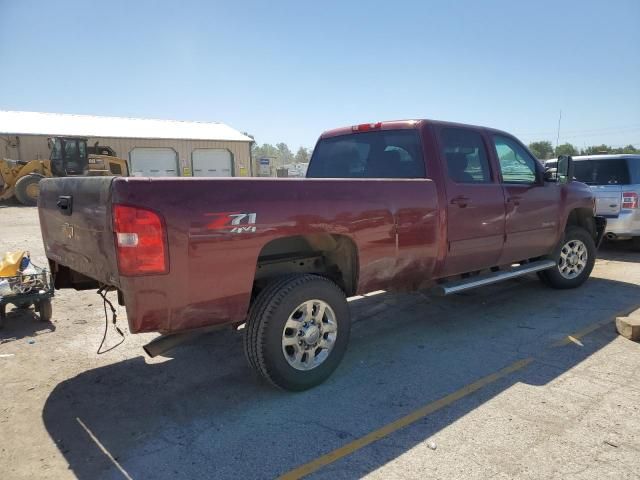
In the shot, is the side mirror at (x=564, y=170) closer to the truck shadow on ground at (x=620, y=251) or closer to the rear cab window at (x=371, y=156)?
the rear cab window at (x=371, y=156)

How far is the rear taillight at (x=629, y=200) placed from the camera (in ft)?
26.5

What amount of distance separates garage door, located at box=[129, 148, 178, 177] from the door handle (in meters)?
32.0

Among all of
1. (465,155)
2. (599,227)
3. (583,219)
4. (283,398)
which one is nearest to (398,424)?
(283,398)

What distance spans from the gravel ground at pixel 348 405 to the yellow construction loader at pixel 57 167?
64.0 feet

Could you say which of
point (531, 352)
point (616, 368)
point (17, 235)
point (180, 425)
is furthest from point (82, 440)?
point (17, 235)

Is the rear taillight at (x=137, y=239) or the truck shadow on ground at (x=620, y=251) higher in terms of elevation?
the rear taillight at (x=137, y=239)

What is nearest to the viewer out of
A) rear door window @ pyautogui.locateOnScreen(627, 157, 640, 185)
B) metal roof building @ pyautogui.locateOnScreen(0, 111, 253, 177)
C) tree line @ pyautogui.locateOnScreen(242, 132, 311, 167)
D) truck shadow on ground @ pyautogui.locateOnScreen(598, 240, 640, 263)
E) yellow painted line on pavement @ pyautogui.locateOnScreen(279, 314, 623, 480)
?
yellow painted line on pavement @ pyautogui.locateOnScreen(279, 314, 623, 480)

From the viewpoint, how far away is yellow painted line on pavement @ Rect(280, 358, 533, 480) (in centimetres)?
258

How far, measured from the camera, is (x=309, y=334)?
344 cm

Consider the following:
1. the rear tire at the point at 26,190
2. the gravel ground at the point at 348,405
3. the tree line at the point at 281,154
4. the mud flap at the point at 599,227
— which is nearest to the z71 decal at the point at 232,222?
the gravel ground at the point at 348,405

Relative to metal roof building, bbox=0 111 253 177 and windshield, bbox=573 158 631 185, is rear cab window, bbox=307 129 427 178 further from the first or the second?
metal roof building, bbox=0 111 253 177

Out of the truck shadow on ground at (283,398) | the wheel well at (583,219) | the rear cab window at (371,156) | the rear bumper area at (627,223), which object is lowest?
the truck shadow on ground at (283,398)

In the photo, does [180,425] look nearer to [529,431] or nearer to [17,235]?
[529,431]

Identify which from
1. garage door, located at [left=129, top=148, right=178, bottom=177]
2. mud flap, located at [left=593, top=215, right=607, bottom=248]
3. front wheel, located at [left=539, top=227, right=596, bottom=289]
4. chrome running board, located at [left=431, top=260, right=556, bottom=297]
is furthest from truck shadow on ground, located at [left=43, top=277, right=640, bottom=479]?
garage door, located at [left=129, top=148, right=178, bottom=177]
